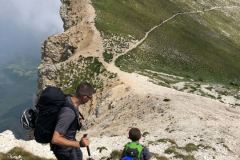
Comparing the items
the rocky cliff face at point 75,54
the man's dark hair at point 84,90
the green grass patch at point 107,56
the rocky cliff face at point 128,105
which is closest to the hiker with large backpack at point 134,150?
the man's dark hair at point 84,90

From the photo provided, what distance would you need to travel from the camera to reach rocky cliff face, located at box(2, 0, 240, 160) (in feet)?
117

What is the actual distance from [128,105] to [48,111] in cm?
3627

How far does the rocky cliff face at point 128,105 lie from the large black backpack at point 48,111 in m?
15.6

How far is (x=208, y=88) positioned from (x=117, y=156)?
36911mm

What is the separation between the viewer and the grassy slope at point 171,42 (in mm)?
88562

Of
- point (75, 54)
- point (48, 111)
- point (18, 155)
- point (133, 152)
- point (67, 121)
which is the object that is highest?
point (48, 111)

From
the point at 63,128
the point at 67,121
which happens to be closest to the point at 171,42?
the point at 67,121

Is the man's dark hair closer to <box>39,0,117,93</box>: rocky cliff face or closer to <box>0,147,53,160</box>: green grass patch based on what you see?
<box>0,147,53,160</box>: green grass patch

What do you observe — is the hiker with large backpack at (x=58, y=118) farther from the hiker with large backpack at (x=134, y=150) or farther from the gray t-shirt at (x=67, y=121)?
the hiker with large backpack at (x=134, y=150)

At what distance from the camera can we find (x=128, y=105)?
52.6 m

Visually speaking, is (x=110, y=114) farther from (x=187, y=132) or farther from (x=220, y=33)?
(x=220, y=33)

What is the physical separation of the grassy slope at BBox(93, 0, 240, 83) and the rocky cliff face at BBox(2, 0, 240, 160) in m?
1.98

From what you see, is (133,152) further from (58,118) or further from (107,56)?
(107,56)

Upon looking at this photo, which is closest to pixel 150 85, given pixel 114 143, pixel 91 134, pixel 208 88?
pixel 208 88
